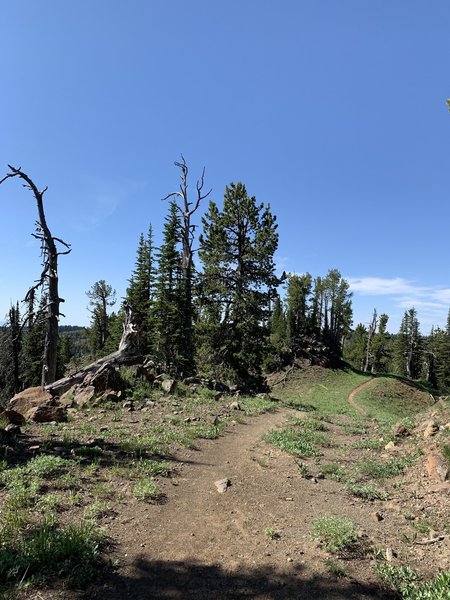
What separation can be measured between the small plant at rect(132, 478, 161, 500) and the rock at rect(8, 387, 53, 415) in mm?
7009

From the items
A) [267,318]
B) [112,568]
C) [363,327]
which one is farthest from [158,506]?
[363,327]

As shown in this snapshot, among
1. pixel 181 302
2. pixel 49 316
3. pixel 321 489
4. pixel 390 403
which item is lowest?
pixel 390 403

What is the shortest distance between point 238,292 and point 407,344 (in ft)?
199

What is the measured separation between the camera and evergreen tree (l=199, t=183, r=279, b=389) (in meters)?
24.2

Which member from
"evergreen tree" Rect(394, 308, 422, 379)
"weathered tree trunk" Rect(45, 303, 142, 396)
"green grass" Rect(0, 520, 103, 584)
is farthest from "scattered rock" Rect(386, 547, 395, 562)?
"evergreen tree" Rect(394, 308, 422, 379)

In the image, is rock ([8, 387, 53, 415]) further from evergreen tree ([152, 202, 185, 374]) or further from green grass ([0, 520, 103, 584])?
evergreen tree ([152, 202, 185, 374])

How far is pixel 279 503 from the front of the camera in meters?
7.37

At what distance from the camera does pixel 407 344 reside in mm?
73438

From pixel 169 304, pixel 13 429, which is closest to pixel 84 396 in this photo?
pixel 13 429

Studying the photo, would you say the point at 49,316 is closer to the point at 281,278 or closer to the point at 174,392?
the point at 174,392

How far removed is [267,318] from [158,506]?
59.5 ft

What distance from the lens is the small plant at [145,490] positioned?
280 inches

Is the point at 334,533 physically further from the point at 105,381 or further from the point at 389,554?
the point at 105,381

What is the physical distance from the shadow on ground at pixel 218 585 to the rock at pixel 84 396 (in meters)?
9.31
